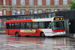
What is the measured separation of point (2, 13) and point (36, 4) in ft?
43.2

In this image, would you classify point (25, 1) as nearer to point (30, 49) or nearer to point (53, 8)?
point (53, 8)

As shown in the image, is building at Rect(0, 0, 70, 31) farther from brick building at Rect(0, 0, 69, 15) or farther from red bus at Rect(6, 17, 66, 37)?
red bus at Rect(6, 17, 66, 37)

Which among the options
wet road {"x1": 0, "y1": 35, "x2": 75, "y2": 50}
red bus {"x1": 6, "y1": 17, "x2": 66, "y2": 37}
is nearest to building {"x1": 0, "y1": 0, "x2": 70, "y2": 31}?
red bus {"x1": 6, "y1": 17, "x2": 66, "y2": 37}

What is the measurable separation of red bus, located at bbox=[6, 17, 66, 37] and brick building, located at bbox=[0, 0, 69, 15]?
3143 centimetres

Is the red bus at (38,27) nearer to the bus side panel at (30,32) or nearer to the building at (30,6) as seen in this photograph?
the bus side panel at (30,32)

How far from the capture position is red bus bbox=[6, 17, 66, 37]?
73.9ft

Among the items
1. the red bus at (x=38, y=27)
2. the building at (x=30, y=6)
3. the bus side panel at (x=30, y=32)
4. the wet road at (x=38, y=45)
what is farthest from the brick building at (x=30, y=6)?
the wet road at (x=38, y=45)

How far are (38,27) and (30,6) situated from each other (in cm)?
3541

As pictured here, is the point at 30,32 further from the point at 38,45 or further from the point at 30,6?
the point at 30,6

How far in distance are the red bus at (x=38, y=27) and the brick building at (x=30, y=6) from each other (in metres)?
31.4

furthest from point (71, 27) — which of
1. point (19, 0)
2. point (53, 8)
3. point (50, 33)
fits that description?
point (19, 0)

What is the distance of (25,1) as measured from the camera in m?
59.6

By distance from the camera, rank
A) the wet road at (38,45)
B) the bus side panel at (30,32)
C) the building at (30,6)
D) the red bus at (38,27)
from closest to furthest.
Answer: the wet road at (38,45), the red bus at (38,27), the bus side panel at (30,32), the building at (30,6)

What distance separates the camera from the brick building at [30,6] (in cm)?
5867
